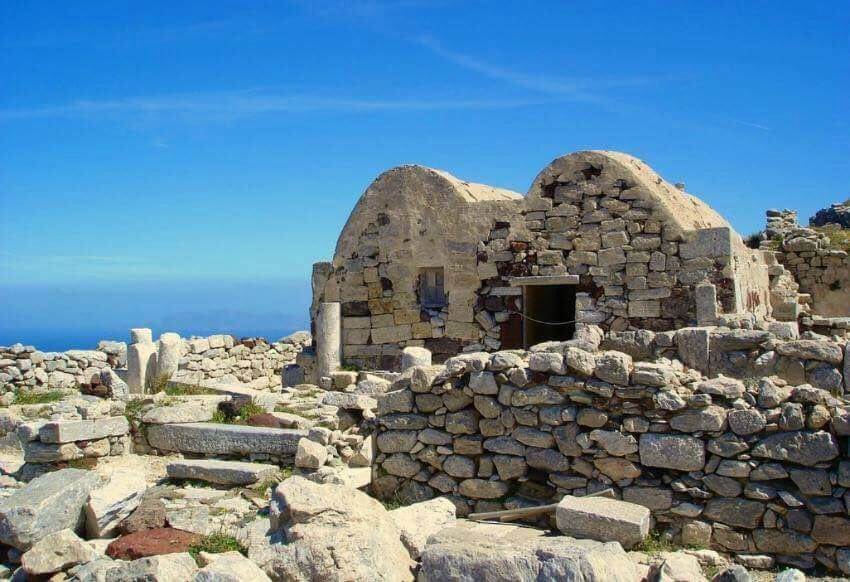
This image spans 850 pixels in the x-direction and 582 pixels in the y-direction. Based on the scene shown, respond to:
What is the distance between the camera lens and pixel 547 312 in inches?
591

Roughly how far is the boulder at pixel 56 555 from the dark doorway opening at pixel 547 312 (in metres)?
7.78

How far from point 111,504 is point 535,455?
4.01m

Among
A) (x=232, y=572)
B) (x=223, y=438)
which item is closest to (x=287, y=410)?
(x=223, y=438)

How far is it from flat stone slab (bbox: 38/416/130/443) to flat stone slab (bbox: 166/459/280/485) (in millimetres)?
1274

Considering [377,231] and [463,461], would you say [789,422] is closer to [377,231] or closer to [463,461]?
[463,461]

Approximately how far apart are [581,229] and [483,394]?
6261mm

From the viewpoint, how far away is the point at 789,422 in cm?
578

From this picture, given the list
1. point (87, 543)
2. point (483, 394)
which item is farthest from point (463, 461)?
point (87, 543)

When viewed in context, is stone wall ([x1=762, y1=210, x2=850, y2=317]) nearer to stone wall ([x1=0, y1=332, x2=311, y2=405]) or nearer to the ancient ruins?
the ancient ruins

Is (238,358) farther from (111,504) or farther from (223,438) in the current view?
(111,504)

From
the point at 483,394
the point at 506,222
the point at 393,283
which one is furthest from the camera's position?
the point at 393,283

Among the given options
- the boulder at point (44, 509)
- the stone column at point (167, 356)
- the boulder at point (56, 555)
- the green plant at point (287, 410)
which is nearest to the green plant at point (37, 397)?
the stone column at point (167, 356)

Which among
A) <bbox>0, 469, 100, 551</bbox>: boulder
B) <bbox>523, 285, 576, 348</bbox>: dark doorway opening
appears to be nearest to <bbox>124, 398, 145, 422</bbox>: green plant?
<bbox>0, 469, 100, 551</bbox>: boulder

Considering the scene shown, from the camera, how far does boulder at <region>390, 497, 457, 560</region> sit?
232 inches
